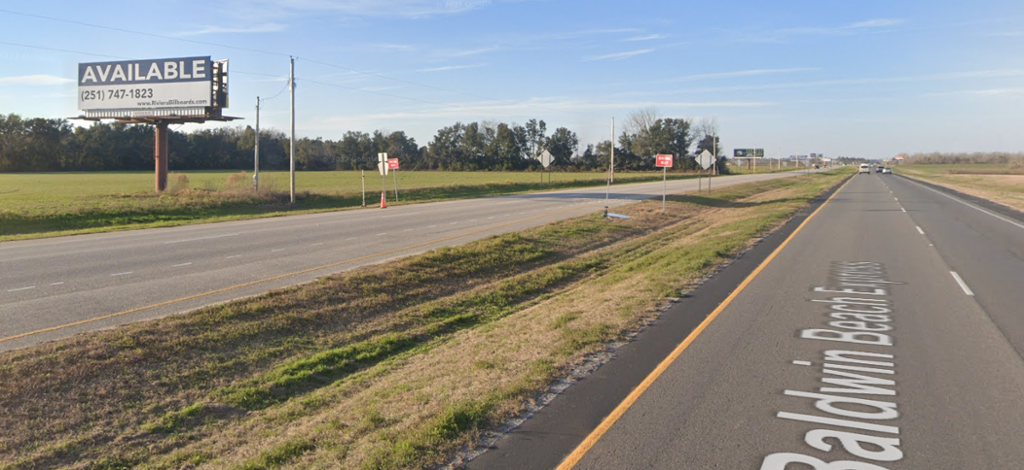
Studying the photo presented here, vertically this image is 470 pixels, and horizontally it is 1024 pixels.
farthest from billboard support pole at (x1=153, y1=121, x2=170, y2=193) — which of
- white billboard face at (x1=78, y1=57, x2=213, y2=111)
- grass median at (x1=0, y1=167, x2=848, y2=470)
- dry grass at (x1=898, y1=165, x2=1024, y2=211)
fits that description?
dry grass at (x1=898, y1=165, x2=1024, y2=211)

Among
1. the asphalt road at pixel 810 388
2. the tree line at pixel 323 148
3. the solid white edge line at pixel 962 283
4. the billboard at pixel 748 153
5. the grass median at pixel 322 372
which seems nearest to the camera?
the asphalt road at pixel 810 388

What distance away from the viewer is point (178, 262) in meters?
14.4

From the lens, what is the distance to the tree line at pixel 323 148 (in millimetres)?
81125

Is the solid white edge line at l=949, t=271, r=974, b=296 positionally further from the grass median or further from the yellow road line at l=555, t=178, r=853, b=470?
the grass median

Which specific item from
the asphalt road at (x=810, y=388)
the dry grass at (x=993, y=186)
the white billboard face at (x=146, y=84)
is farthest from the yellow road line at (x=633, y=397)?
the white billboard face at (x=146, y=84)

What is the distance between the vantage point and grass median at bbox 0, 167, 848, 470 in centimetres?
539

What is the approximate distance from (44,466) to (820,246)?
16.7 metres

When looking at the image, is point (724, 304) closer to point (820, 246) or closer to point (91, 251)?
point (820, 246)

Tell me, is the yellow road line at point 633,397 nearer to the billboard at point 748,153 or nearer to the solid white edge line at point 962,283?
the solid white edge line at point 962,283

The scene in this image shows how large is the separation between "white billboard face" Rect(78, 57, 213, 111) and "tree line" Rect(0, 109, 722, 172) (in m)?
52.5

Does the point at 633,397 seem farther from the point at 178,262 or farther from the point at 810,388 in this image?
the point at 178,262

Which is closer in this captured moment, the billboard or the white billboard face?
the white billboard face

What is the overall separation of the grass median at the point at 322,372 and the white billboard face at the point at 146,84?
27752 mm

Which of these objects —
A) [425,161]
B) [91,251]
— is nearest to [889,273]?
[91,251]
